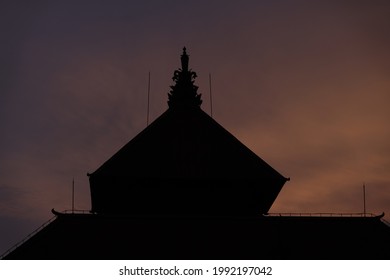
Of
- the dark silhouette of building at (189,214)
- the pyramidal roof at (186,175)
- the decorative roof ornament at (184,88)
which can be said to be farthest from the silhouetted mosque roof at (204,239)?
the decorative roof ornament at (184,88)

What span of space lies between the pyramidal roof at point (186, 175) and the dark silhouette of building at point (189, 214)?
0.15 ft

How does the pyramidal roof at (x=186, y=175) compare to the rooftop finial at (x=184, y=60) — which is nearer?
the pyramidal roof at (x=186, y=175)

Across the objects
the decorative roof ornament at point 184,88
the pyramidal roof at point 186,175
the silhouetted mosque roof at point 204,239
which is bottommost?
the silhouetted mosque roof at point 204,239

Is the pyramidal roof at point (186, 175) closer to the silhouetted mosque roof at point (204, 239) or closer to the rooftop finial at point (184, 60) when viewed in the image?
the silhouetted mosque roof at point (204, 239)

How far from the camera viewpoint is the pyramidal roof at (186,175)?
28766mm

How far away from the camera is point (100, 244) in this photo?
23.0 meters

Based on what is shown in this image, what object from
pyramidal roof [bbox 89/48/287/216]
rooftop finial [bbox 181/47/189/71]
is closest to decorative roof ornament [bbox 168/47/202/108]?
rooftop finial [bbox 181/47/189/71]

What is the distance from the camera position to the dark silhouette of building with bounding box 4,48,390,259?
23.0 m

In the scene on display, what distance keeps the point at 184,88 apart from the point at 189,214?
985 cm

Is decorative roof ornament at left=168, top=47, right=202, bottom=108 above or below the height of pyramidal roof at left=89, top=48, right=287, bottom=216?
above

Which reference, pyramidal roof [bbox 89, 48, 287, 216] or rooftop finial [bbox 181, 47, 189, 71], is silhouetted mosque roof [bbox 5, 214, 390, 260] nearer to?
pyramidal roof [bbox 89, 48, 287, 216]

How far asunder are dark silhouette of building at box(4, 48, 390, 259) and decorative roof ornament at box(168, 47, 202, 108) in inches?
2.6

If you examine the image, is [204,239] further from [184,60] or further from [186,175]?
[184,60]

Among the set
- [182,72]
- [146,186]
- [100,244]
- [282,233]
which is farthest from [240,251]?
[182,72]
